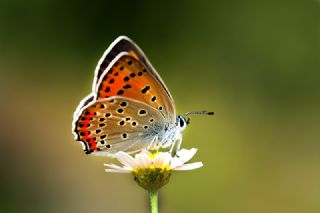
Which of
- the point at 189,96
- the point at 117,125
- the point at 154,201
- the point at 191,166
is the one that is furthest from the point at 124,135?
the point at 189,96

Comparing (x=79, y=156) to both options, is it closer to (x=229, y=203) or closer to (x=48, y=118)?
(x=48, y=118)

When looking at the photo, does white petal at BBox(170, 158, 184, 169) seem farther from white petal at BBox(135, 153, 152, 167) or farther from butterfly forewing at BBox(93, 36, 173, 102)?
butterfly forewing at BBox(93, 36, 173, 102)

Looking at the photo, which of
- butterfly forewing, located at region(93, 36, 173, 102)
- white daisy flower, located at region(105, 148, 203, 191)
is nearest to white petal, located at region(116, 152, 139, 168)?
white daisy flower, located at region(105, 148, 203, 191)

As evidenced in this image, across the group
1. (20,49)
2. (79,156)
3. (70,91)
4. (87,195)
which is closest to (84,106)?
(87,195)

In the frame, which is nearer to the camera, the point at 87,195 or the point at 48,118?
the point at 87,195

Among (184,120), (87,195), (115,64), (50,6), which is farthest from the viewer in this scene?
(50,6)

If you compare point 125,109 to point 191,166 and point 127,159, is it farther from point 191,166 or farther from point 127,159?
point 191,166
